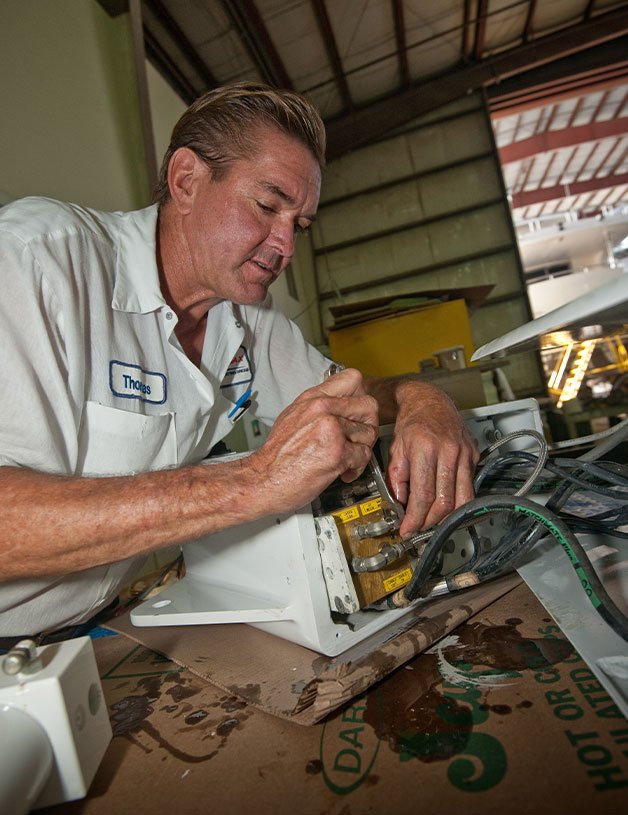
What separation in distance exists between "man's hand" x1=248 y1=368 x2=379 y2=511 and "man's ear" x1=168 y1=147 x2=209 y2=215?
1.73 ft

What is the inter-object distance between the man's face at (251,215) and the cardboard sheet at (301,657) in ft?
2.05

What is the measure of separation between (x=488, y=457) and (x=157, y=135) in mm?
2692

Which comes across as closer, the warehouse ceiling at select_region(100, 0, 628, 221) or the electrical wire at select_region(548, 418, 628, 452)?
the electrical wire at select_region(548, 418, 628, 452)

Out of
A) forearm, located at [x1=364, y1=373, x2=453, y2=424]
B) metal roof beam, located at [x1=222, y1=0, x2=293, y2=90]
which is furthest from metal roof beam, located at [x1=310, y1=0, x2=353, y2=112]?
forearm, located at [x1=364, y1=373, x2=453, y2=424]

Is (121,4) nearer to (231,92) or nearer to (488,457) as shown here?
(231,92)

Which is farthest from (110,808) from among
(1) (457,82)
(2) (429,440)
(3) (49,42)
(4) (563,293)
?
(4) (563,293)

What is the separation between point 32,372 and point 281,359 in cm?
70

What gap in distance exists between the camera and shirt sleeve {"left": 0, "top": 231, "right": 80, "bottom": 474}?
0.59 metres

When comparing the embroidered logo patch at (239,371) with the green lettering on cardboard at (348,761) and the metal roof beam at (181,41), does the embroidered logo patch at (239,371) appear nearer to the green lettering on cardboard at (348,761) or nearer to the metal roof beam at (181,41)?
the green lettering on cardboard at (348,761)

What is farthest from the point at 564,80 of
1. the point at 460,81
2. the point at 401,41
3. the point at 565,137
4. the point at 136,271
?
the point at 136,271

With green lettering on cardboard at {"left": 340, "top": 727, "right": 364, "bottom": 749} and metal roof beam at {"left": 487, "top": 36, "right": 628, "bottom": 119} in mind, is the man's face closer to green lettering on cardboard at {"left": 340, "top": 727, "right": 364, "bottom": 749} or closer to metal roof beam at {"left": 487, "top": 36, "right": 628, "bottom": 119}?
green lettering on cardboard at {"left": 340, "top": 727, "right": 364, "bottom": 749}

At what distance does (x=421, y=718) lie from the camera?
0.47 meters

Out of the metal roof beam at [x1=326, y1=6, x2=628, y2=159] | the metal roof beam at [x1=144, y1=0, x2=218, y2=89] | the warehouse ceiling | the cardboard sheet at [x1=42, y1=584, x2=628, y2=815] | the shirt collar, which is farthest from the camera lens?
the metal roof beam at [x1=326, y1=6, x2=628, y2=159]

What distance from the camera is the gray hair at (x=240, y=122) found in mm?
909
